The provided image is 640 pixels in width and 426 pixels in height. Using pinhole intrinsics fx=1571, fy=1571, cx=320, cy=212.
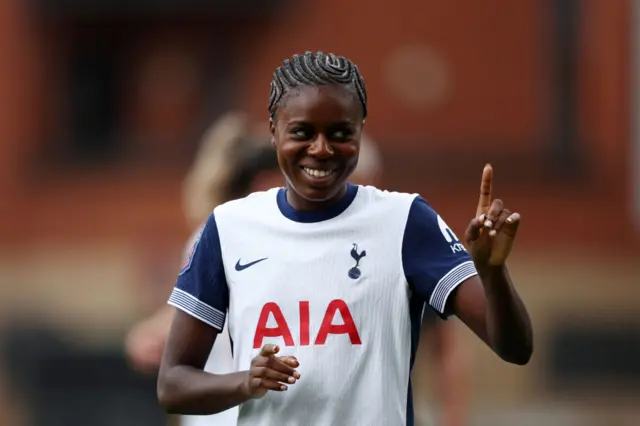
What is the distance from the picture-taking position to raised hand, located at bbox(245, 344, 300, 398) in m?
3.42

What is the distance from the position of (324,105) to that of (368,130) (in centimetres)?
1356

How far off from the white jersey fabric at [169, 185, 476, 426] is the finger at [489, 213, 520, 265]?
249 millimetres

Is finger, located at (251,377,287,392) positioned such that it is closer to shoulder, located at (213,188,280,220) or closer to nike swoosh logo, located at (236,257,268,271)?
nike swoosh logo, located at (236,257,268,271)

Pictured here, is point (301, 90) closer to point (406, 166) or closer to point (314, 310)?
point (314, 310)

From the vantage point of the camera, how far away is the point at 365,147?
6.28 metres

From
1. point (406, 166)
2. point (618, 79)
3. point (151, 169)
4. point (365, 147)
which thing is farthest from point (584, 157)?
point (365, 147)

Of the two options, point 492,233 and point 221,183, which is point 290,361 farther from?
point 221,183

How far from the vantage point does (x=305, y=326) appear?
365cm

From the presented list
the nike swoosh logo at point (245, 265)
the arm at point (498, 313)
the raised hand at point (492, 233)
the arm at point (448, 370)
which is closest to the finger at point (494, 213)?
the raised hand at point (492, 233)

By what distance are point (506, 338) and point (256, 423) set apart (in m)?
0.64

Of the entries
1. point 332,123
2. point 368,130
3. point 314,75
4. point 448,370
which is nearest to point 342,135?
point 332,123

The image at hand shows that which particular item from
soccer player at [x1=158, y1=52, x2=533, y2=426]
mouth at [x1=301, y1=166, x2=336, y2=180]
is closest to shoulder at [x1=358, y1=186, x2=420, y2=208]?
soccer player at [x1=158, y1=52, x2=533, y2=426]

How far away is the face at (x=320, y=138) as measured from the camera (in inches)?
144

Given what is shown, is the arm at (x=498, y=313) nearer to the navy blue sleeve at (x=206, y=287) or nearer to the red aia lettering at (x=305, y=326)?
the red aia lettering at (x=305, y=326)
